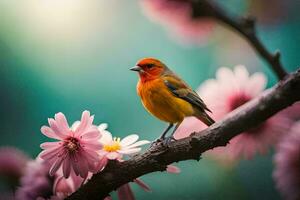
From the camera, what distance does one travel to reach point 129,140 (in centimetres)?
138

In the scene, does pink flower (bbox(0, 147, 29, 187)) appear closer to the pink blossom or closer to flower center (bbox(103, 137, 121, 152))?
A: flower center (bbox(103, 137, 121, 152))

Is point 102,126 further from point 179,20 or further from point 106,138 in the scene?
point 179,20

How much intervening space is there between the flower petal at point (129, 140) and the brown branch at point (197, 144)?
0.09 meters

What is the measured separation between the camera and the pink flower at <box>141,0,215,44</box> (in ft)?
4.21

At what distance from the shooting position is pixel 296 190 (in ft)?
4.18

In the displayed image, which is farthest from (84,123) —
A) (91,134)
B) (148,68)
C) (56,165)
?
(148,68)

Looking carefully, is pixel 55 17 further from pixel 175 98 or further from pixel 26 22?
pixel 175 98

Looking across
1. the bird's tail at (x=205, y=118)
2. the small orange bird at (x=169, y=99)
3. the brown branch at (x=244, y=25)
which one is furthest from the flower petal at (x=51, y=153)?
the brown branch at (x=244, y=25)

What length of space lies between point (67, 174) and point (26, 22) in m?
0.54

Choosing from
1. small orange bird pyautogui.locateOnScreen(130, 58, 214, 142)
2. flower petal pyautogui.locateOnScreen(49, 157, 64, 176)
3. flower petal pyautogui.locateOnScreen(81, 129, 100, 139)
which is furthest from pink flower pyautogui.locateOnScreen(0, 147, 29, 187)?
small orange bird pyautogui.locateOnScreen(130, 58, 214, 142)

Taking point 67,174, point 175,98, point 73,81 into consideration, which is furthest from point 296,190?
point 73,81

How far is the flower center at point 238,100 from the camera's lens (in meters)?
1.33

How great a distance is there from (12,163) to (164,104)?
1.74 feet

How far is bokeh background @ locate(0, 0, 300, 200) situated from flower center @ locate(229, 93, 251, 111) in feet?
0.30
